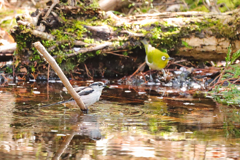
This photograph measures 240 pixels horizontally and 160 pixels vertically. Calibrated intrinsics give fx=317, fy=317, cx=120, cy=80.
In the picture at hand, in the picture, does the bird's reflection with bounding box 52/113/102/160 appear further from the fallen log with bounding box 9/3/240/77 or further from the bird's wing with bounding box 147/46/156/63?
the fallen log with bounding box 9/3/240/77

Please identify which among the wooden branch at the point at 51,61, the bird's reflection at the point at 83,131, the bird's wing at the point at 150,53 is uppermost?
the bird's wing at the point at 150,53

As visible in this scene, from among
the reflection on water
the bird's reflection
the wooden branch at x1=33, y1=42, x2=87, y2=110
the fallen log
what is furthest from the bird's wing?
the wooden branch at x1=33, y1=42, x2=87, y2=110

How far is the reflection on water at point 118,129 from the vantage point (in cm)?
255

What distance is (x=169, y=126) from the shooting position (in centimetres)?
360

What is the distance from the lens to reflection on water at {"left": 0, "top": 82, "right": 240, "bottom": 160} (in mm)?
2553

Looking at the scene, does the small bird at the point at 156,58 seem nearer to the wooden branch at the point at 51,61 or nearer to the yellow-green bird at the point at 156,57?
the yellow-green bird at the point at 156,57

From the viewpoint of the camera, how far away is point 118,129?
3.38m

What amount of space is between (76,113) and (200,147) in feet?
6.55

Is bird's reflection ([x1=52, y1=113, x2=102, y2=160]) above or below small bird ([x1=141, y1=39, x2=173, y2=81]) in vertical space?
below

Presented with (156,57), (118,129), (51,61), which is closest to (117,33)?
(156,57)

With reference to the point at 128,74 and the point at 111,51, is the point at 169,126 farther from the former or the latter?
the point at 128,74

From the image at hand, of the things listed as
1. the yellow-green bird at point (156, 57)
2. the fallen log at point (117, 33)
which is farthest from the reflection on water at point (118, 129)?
the fallen log at point (117, 33)

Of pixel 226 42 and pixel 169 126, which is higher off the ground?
pixel 226 42

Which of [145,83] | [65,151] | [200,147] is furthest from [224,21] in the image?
A: [65,151]
